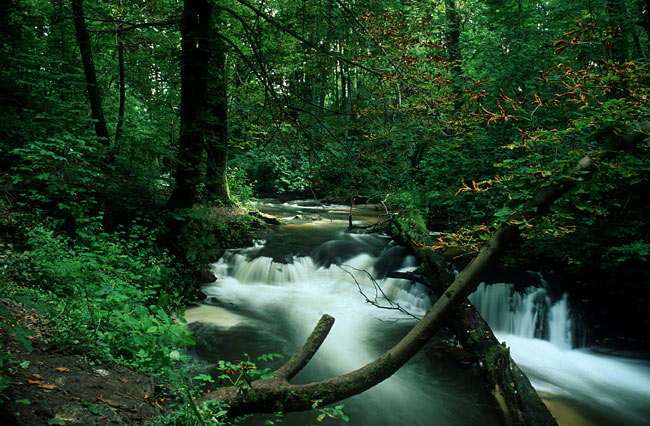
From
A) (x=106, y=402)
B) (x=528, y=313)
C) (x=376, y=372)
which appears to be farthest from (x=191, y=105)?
(x=528, y=313)

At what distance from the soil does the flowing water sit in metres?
2.16

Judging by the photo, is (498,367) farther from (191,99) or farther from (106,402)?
→ (191,99)

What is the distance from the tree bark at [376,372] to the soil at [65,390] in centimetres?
62

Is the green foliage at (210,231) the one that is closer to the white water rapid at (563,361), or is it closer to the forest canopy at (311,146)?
the forest canopy at (311,146)

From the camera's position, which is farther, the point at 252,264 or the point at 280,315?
the point at 252,264

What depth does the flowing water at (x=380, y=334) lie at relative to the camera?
5.07m

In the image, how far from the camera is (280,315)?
7.53 meters

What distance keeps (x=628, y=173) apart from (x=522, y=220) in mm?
683

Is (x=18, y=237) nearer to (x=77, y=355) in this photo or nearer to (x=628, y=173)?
(x=77, y=355)

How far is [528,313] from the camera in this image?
22.9 feet

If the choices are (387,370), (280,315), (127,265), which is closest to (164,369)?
(387,370)

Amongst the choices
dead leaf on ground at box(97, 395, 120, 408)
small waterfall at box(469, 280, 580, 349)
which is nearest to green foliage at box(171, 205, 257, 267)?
dead leaf on ground at box(97, 395, 120, 408)

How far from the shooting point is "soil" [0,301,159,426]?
6.88 ft

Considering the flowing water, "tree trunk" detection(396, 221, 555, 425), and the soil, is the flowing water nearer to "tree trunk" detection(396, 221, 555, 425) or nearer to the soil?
"tree trunk" detection(396, 221, 555, 425)
